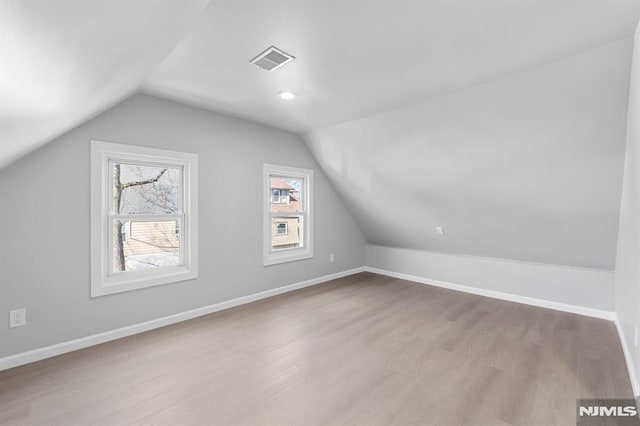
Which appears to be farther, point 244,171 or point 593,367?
point 244,171

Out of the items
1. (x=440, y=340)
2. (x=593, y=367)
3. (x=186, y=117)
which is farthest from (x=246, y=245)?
(x=593, y=367)

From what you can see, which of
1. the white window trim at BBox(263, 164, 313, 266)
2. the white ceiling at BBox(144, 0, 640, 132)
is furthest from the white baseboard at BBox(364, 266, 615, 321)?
the white ceiling at BBox(144, 0, 640, 132)

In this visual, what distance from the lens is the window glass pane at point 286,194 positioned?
4.37 m

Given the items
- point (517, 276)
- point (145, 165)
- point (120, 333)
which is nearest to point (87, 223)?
point (145, 165)

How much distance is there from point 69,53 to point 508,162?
342 centimetres

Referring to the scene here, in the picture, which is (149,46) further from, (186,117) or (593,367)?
(593,367)

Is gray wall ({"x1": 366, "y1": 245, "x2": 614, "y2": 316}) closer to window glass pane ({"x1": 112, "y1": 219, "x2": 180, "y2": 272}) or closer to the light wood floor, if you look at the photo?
the light wood floor

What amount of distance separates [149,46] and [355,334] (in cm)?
290

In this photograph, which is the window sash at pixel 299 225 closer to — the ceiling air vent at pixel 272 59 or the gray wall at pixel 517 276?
the gray wall at pixel 517 276

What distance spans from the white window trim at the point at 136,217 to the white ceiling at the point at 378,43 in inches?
26.2

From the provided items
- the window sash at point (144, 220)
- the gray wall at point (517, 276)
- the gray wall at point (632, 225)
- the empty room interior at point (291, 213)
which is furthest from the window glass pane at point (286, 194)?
the gray wall at point (632, 225)

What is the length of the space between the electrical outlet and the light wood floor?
35cm

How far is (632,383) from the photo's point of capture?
214cm

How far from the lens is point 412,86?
2623mm
